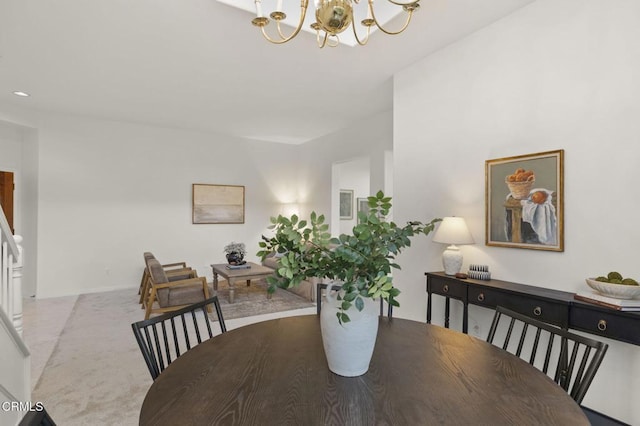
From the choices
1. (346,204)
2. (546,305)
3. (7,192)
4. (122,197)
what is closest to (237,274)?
(122,197)

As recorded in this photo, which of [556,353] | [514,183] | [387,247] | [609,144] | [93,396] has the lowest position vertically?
[93,396]

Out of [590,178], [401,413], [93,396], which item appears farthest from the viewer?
[93,396]

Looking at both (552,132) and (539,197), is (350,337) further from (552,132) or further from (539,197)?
(552,132)

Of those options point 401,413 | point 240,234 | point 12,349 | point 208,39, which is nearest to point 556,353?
point 401,413

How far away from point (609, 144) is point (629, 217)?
1.45ft

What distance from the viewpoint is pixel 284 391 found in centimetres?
104

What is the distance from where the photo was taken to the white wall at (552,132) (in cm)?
194

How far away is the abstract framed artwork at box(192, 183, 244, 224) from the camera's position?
6.29 metres

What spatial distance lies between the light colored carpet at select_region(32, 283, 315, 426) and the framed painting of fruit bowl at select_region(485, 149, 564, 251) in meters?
2.81

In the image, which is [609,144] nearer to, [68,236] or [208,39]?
[208,39]

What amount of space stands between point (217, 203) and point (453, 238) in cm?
493

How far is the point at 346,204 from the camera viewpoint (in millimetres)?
8445

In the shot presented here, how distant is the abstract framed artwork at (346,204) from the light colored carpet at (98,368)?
13.1 feet

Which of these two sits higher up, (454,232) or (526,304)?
(454,232)
